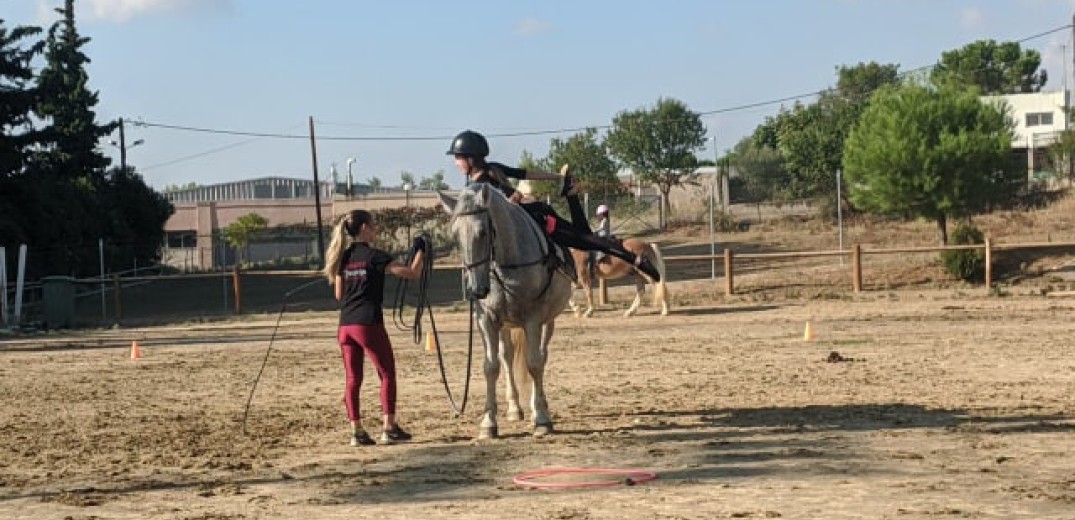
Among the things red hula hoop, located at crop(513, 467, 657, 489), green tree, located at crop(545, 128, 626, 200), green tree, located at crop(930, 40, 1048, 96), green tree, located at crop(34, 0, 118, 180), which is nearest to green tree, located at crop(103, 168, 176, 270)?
green tree, located at crop(34, 0, 118, 180)

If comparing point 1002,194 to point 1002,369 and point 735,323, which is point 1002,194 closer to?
point 735,323

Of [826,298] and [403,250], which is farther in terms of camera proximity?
[403,250]

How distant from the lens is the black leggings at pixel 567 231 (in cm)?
1142

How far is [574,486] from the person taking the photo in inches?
324

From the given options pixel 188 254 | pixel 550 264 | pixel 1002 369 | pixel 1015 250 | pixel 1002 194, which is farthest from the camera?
pixel 188 254

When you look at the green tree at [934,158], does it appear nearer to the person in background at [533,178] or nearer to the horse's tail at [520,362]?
the person in background at [533,178]

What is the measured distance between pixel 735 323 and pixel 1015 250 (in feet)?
39.8

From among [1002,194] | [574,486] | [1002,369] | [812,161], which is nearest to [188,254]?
[812,161]

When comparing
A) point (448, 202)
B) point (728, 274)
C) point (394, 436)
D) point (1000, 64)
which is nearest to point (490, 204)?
point (448, 202)

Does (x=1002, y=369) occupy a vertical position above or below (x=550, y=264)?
below

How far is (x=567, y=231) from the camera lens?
11648 mm

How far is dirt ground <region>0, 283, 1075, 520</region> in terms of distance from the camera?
7871 millimetres

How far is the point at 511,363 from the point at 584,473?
114 inches

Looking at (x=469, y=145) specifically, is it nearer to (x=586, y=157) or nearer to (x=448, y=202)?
(x=448, y=202)
